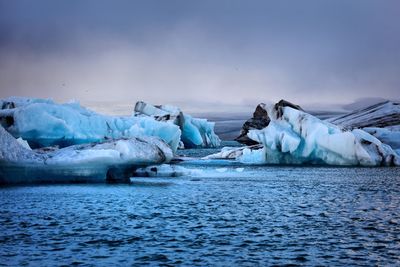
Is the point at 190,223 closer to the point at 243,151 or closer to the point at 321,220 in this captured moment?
the point at 321,220

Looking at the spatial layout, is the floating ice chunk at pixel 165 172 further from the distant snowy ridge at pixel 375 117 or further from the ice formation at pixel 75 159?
the distant snowy ridge at pixel 375 117

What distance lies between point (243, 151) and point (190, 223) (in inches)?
1751

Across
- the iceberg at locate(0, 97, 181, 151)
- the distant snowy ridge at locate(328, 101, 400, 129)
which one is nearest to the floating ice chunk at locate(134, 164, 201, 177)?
the iceberg at locate(0, 97, 181, 151)

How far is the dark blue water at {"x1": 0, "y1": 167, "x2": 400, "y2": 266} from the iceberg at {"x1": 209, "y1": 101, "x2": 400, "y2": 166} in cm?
1801

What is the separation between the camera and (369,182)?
36.8 m

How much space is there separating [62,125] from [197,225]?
101 ft

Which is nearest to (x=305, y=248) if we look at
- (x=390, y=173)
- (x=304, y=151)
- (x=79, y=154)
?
(x=79, y=154)

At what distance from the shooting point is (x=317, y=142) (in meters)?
51.0

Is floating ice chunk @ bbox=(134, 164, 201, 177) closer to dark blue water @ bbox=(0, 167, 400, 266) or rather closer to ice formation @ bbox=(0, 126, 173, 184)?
ice formation @ bbox=(0, 126, 173, 184)

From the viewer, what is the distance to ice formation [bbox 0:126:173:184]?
2897 centimetres

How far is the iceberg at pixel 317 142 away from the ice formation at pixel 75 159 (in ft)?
70.3

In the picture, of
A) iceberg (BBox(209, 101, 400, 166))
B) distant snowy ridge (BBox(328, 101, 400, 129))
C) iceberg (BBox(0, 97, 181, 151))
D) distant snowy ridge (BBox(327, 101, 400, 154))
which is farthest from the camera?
distant snowy ridge (BBox(328, 101, 400, 129))

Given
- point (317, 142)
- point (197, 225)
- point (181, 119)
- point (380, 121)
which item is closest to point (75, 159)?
point (197, 225)

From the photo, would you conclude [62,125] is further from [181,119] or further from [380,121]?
[181,119]
